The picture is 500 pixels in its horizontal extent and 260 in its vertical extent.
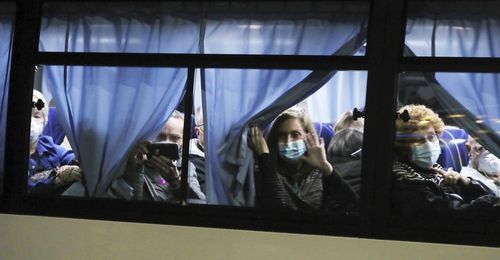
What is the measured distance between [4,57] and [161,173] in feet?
4.18

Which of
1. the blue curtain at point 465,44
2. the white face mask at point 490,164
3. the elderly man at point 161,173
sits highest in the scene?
the blue curtain at point 465,44

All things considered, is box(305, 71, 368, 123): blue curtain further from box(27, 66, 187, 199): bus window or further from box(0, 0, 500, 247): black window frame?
box(27, 66, 187, 199): bus window

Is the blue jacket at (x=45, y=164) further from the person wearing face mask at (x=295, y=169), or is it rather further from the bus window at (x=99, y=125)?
the person wearing face mask at (x=295, y=169)

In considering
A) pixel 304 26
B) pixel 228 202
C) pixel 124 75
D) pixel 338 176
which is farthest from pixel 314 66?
pixel 124 75

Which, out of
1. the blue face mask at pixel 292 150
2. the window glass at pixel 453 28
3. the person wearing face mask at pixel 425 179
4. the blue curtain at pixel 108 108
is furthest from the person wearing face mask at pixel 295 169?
the window glass at pixel 453 28

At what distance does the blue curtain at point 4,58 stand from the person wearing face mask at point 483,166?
2.76m

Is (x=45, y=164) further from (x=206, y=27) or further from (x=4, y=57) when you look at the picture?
(x=206, y=27)

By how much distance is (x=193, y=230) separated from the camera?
3.07 meters

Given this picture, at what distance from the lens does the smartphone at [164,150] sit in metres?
3.14

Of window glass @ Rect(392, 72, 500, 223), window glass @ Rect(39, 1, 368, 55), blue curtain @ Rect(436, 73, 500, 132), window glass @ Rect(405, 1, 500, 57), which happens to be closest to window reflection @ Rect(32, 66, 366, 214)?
window glass @ Rect(39, 1, 368, 55)

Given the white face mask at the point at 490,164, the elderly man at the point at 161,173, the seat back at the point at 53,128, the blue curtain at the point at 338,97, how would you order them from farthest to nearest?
the seat back at the point at 53,128
the elderly man at the point at 161,173
the blue curtain at the point at 338,97
the white face mask at the point at 490,164

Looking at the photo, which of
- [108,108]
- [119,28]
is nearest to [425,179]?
[108,108]

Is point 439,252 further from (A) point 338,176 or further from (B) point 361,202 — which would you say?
(A) point 338,176

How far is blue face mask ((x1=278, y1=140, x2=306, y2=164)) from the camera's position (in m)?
3.02
